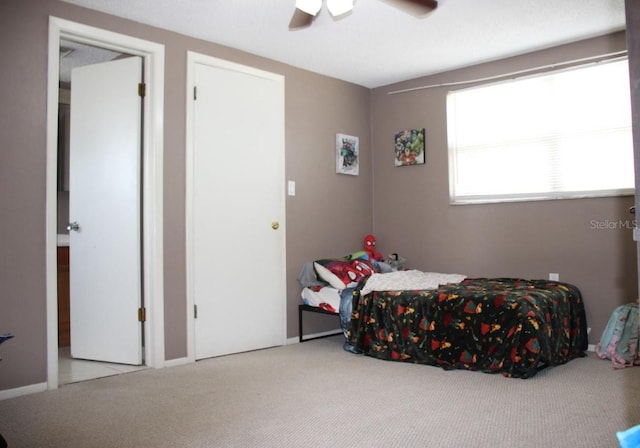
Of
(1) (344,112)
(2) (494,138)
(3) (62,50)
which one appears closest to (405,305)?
(2) (494,138)

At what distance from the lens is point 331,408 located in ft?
8.92

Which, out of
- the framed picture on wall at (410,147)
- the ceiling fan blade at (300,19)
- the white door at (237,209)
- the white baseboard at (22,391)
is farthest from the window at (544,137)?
the white baseboard at (22,391)

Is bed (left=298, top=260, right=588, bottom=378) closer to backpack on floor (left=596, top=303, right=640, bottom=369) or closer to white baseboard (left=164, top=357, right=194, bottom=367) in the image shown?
backpack on floor (left=596, top=303, right=640, bottom=369)

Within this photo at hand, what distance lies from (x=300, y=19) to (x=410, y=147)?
2211 millimetres

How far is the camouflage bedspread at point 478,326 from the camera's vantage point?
321cm

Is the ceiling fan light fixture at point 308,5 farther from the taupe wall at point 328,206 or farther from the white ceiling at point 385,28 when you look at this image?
the taupe wall at point 328,206

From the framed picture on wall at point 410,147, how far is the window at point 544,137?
0.96ft

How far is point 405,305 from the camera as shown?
369cm

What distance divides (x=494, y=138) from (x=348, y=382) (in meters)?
2.55

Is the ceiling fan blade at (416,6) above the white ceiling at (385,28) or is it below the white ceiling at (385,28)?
below

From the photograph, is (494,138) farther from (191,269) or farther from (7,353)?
(7,353)

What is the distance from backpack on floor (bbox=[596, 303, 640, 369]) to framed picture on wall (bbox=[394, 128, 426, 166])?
2113 mm

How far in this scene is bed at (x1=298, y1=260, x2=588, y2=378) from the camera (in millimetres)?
3225

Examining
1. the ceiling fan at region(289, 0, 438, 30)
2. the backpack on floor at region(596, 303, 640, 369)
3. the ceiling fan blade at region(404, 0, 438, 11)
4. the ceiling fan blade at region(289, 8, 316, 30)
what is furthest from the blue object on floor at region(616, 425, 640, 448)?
the backpack on floor at region(596, 303, 640, 369)
